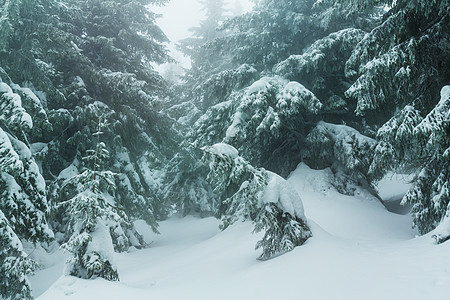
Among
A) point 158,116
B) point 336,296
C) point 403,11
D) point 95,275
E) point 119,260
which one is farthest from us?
point 158,116

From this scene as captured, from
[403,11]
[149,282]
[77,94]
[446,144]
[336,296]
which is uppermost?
[403,11]

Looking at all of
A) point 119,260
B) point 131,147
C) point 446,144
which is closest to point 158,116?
point 131,147

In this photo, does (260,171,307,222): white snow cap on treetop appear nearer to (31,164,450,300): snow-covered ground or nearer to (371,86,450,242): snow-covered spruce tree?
(31,164,450,300): snow-covered ground

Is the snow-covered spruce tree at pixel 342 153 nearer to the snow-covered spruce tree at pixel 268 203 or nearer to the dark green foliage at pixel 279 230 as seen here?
the snow-covered spruce tree at pixel 268 203

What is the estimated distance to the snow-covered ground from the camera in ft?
13.1

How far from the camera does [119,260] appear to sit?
32.4 ft

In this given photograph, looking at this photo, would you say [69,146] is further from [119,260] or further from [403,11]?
[403,11]

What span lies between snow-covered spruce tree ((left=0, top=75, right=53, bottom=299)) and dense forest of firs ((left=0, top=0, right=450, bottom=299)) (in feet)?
0.08

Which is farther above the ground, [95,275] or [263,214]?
[263,214]

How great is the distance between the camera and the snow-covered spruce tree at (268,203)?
19.4 ft

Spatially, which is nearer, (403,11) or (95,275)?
(95,275)

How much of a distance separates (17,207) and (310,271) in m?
5.45

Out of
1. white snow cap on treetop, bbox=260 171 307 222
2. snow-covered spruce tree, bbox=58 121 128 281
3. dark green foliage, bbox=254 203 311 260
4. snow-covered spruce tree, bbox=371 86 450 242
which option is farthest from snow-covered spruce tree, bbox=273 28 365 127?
snow-covered spruce tree, bbox=58 121 128 281

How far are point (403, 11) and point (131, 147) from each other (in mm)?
10186
